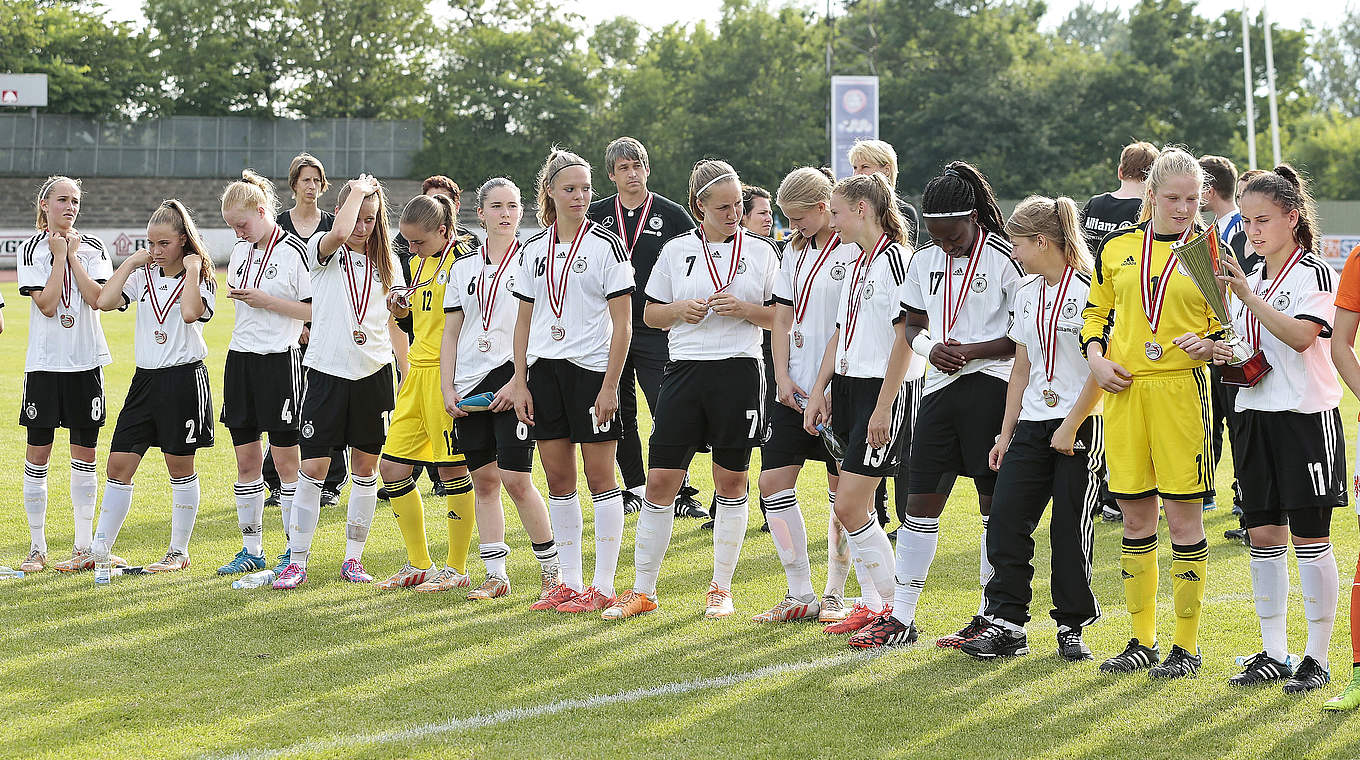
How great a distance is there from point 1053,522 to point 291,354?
13.0ft

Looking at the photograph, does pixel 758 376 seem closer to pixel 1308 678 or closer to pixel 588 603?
pixel 588 603

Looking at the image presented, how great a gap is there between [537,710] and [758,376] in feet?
6.44

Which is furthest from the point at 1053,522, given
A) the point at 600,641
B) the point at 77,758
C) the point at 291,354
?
the point at 291,354

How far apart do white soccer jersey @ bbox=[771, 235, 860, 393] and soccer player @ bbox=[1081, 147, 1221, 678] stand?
1.20 metres

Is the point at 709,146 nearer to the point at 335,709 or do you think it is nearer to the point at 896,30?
the point at 896,30

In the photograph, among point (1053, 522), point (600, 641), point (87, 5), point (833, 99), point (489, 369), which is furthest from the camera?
point (87, 5)

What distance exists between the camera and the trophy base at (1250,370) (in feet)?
15.9

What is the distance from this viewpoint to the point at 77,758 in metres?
4.34

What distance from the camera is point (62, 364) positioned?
726 centimetres

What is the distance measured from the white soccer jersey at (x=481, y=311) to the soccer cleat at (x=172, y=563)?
6.32 feet

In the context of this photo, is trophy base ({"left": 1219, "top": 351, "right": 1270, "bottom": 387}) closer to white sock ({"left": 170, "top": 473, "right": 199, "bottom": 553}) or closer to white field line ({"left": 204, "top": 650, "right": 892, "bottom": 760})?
white field line ({"left": 204, "top": 650, "right": 892, "bottom": 760})

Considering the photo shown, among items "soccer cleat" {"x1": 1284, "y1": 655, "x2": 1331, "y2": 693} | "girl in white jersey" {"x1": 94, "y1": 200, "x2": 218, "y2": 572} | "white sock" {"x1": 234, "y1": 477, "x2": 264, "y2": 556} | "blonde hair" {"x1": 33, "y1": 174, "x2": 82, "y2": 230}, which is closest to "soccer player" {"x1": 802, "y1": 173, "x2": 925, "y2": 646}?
"soccer cleat" {"x1": 1284, "y1": 655, "x2": 1331, "y2": 693}

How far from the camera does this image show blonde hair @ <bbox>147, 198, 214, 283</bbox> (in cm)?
710

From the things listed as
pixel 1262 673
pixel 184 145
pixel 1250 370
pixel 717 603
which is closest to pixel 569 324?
pixel 717 603
